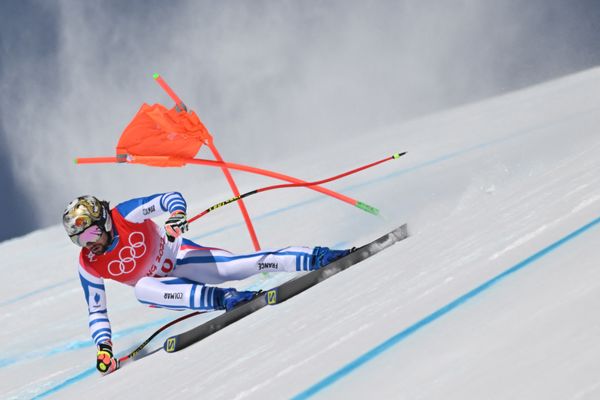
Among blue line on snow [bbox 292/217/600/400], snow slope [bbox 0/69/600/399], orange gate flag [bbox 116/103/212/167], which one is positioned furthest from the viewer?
orange gate flag [bbox 116/103/212/167]

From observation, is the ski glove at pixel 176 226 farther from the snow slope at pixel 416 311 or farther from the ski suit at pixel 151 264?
the snow slope at pixel 416 311

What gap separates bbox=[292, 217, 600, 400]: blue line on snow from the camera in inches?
88.8

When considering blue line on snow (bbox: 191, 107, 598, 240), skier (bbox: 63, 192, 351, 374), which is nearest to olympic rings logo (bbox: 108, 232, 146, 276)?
skier (bbox: 63, 192, 351, 374)

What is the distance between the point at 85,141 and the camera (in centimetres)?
1295

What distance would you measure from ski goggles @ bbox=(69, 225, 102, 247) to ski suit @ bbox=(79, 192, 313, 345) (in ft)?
0.35

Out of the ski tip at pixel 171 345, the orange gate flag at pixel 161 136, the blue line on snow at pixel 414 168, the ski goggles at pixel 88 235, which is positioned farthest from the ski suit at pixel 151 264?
the blue line on snow at pixel 414 168

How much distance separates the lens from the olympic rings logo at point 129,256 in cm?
375

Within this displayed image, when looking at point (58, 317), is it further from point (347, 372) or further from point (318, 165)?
point (318, 165)

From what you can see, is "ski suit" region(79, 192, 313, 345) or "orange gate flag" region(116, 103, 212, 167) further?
"orange gate flag" region(116, 103, 212, 167)

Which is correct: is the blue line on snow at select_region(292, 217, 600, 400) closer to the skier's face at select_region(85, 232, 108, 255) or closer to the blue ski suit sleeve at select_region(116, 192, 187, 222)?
the blue ski suit sleeve at select_region(116, 192, 187, 222)

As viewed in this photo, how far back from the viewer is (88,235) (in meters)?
3.62

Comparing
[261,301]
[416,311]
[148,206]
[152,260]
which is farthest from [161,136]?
[416,311]

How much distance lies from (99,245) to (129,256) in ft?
0.46

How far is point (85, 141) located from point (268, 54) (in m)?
3.19
